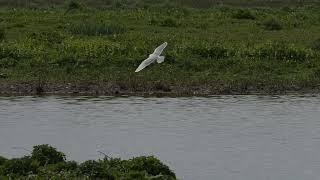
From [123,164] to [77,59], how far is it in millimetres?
11680

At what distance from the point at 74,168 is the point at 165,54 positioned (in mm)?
11724

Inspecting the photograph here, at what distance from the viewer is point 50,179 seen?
1111 centimetres

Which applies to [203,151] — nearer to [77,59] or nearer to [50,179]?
[50,179]

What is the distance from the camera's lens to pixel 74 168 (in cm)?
1205

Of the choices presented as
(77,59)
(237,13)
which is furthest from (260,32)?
(77,59)

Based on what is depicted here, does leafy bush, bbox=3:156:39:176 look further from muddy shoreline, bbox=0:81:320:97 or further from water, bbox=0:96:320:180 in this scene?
muddy shoreline, bbox=0:81:320:97

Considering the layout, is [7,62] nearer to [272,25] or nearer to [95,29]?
[95,29]

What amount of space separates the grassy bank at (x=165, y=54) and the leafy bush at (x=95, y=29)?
28mm

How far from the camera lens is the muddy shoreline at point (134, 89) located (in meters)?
21.5

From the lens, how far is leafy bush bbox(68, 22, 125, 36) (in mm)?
27078

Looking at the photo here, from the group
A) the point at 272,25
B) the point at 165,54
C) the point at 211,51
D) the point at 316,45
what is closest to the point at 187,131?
the point at 165,54

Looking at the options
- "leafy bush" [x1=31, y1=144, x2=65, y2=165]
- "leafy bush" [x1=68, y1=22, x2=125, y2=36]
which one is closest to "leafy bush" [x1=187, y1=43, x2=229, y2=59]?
"leafy bush" [x1=68, y1=22, x2=125, y2=36]

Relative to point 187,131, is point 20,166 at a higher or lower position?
higher

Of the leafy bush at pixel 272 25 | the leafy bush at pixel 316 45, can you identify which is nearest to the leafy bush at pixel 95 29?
the leafy bush at pixel 272 25
